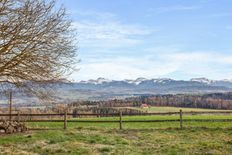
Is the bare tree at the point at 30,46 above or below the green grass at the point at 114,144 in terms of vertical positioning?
above

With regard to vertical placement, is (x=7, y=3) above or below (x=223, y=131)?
above

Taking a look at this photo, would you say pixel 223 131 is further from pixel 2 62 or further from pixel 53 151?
pixel 2 62

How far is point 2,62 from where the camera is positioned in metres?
17.8

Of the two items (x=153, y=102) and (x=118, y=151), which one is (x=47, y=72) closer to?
(x=118, y=151)

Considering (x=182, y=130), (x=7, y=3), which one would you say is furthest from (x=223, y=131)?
(x=7, y=3)

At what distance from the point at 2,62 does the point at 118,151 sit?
20.7 feet

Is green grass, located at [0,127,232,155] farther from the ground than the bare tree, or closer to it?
closer to it

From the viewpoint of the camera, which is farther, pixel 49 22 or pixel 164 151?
pixel 49 22

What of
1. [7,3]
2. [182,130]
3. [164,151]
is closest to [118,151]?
[164,151]

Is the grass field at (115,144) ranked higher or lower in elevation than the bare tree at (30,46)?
lower

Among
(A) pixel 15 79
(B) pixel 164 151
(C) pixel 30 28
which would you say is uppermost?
(C) pixel 30 28

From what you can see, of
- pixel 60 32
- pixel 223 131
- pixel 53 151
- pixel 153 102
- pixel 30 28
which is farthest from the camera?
pixel 153 102

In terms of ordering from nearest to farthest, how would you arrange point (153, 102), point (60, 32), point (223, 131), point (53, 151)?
point (53, 151)
point (60, 32)
point (223, 131)
point (153, 102)

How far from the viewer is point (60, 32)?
61.8ft
